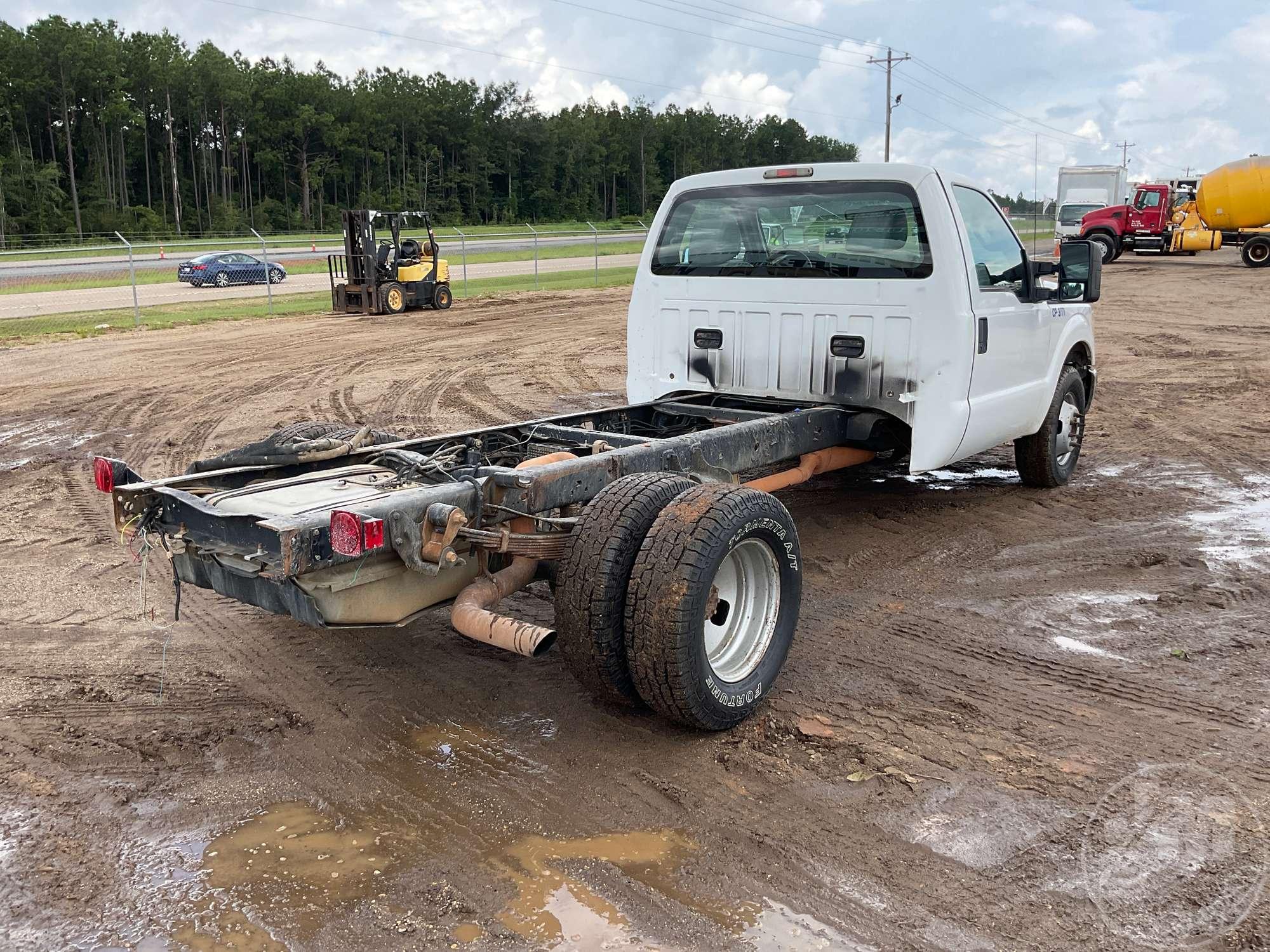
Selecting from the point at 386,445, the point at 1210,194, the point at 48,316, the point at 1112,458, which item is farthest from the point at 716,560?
the point at 1210,194

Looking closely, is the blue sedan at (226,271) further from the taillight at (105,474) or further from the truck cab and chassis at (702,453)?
the taillight at (105,474)

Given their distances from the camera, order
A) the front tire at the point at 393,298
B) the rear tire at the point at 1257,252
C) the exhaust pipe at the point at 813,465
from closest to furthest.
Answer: the exhaust pipe at the point at 813,465 < the front tire at the point at 393,298 < the rear tire at the point at 1257,252

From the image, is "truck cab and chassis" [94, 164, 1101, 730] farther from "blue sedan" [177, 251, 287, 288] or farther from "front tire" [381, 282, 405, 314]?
"blue sedan" [177, 251, 287, 288]

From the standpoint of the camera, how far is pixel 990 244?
6.32 meters

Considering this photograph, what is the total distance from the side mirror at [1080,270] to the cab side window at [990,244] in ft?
0.95

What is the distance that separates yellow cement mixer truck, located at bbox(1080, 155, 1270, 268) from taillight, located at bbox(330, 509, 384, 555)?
108 ft

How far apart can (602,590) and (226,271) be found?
98.3 ft

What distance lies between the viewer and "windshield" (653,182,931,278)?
5922 millimetres

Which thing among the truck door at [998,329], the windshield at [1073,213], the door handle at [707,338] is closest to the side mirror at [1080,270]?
the truck door at [998,329]

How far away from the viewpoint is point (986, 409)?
6.26 m

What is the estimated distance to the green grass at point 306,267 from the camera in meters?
28.1

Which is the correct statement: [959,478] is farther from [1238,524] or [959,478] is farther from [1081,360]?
[1238,524]

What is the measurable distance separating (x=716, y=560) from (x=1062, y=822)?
146 cm

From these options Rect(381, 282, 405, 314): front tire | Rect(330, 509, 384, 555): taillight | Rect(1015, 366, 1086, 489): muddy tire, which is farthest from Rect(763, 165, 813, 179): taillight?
Rect(381, 282, 405, 314): front tire
